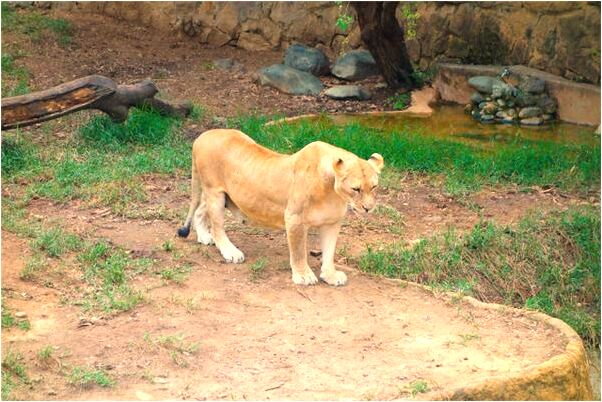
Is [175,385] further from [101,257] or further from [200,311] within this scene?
[101,257]

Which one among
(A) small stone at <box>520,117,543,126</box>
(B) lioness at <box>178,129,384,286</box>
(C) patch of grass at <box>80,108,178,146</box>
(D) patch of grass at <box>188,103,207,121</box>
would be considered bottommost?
(D) patch of grass at <box>188,103,207,121</box>

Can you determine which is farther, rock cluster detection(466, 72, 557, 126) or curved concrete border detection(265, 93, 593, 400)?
rock cluster detection(466, 72, 557, 126)

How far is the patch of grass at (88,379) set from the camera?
537 cm

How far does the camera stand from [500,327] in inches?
254

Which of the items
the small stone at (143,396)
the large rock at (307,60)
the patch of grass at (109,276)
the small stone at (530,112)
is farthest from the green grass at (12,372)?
the large rock at (307,60)

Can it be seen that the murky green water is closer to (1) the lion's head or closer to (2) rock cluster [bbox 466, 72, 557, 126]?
(2) rock cluster [bbox 466, 72, 557, 126]

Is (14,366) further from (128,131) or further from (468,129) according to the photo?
(468,129)

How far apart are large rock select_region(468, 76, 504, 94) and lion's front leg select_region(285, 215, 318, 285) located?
607cm

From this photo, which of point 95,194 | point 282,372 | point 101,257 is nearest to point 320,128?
point 95,194

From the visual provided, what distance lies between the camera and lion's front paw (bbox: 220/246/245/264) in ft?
23.6

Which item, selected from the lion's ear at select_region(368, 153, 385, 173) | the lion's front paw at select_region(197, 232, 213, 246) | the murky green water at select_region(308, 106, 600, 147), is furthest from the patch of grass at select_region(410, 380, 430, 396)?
the murky green water at select_region(308, 106, 600, 147)

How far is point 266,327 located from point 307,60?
7630 millimetres

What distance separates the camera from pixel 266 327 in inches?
245

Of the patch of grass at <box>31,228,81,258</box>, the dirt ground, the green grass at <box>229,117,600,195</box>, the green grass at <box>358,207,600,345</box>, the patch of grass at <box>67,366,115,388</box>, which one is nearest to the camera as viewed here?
the patch of grass at <box>67,366,115,388</box>
